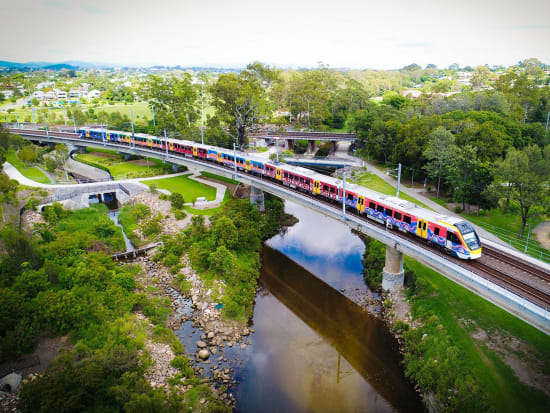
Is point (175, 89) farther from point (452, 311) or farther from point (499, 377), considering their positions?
point (499, 377)

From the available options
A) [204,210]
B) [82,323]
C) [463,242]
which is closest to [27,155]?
[204,210]

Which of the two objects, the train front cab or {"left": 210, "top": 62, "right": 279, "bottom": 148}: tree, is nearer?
the train front cab

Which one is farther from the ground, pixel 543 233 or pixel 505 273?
pixel 505 273

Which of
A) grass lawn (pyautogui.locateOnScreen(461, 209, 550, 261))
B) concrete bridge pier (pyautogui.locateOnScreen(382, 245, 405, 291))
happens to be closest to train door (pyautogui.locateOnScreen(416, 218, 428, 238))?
concrete bridge pier (pyautogui.locateOnScreen(382, 245, 405, 291))

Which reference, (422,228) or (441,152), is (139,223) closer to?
(422,228)

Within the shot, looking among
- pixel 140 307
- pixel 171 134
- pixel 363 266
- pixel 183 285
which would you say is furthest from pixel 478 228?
pixel 171 134

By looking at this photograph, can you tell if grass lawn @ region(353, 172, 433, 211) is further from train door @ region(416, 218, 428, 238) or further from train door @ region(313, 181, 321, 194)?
train door @ region(416, 218, 428, 238)
